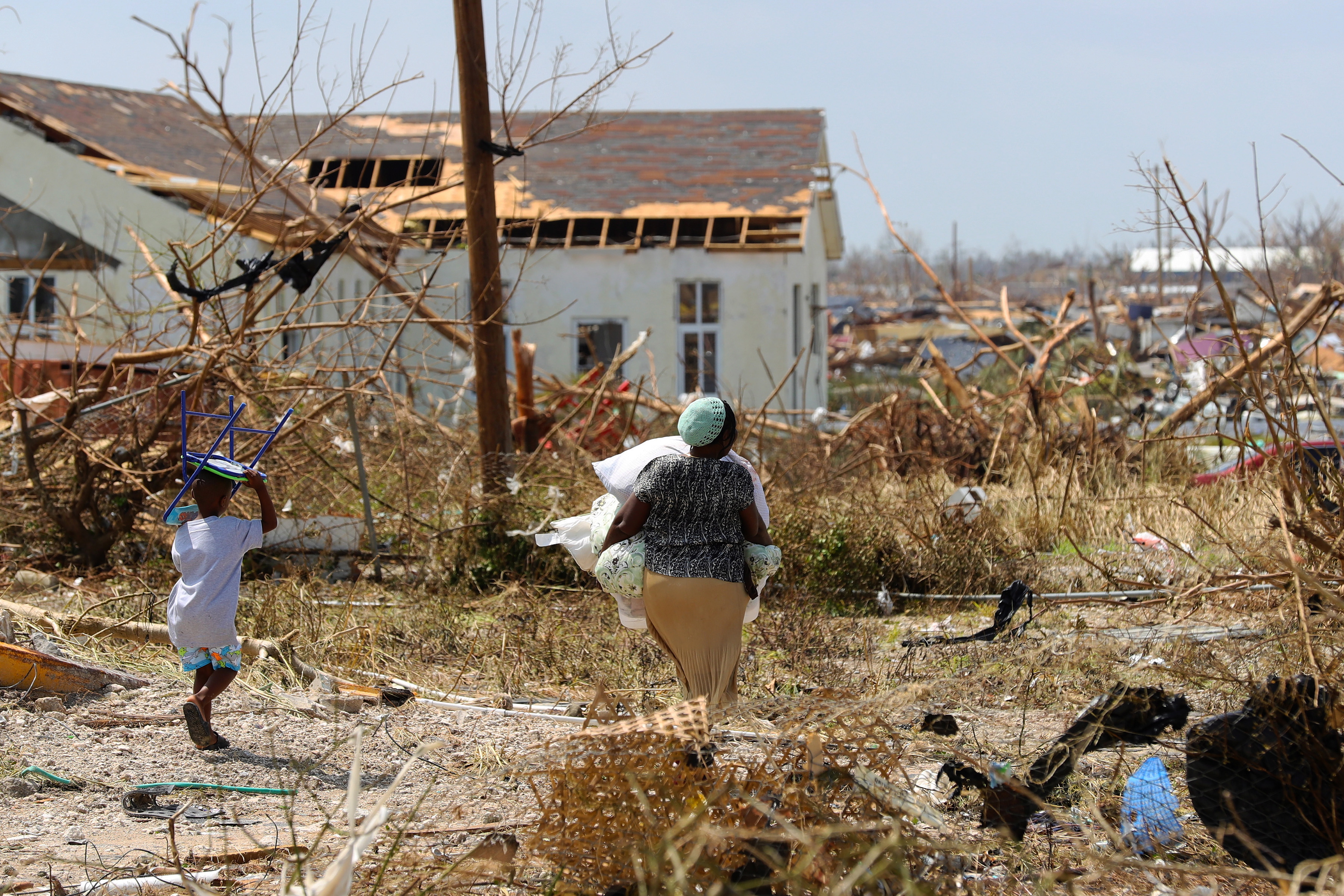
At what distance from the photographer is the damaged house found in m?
15.7

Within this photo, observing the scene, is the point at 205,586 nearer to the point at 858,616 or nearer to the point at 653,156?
the point at 858,616

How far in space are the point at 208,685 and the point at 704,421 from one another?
2308 millimetres

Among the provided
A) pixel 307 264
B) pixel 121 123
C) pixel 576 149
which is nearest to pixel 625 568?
pixel 307 264

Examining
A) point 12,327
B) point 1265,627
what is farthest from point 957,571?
point 12,327

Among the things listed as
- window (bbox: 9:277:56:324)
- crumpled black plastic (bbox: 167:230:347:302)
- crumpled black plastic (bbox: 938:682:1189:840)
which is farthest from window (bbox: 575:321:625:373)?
crumpled black plastic (bbox: 938:682:1189:840)

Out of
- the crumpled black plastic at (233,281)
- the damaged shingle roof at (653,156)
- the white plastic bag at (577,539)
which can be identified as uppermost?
the damaged shingle roof at (653,156)

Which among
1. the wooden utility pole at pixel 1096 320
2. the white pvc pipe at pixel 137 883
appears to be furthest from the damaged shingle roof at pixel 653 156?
the white pvc pipe at pixel 137 883

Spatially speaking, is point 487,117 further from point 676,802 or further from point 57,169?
point 57,169

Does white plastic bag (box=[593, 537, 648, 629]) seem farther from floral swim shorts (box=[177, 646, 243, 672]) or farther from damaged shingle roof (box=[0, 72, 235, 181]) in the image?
damaged shingle roof (box=[0, 72, 235, 181])

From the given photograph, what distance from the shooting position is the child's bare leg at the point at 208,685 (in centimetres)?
464

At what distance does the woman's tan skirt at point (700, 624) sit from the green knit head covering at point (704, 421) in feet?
1.62

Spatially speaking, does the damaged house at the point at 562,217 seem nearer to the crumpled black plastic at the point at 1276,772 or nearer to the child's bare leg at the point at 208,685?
the child's bare leg at the point at 208,685

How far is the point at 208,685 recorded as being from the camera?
4691mm

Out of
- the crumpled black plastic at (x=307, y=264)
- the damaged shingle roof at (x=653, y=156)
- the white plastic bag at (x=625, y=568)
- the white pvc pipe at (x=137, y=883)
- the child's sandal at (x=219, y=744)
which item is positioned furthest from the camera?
the damaged shingle roof at (x=653, y=156)
